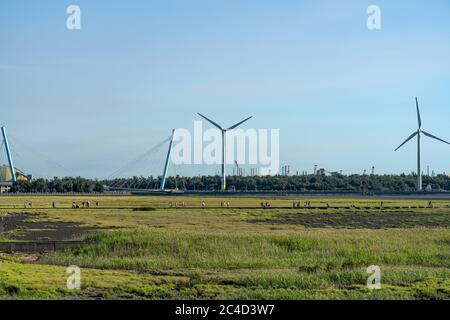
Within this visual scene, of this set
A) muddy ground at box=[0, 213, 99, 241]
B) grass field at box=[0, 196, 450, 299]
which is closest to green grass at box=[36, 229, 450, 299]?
grass field at box=[0, 196, 450, 299]

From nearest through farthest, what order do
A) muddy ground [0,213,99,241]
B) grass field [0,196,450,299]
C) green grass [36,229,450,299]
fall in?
1. grass field [0,196,450,299]
2. green grass [36,229,450,299]
3. muddy ground [0,213,99,241]

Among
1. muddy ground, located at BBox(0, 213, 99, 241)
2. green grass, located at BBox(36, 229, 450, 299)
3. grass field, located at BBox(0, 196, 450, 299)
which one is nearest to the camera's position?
grass field, located at BBox(0, 196, 450, 299)

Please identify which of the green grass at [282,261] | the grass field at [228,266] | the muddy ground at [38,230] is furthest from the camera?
the muddy ground at [38,230]

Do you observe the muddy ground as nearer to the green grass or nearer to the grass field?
the grass field

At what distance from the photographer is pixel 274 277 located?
92.2 ft

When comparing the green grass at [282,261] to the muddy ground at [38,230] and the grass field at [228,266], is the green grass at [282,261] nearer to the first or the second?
the grass field at [228,266]

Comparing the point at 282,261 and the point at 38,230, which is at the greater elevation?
the point at 38,230

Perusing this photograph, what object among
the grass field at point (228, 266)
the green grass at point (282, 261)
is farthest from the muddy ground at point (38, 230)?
the green grass at point (282, 261)

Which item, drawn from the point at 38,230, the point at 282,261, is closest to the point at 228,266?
the point at 282,261

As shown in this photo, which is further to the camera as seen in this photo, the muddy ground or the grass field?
the muddy ground

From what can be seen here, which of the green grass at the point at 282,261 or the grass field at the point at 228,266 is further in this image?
the green grass at the point at 282,261

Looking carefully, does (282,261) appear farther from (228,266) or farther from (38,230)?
(38,230)

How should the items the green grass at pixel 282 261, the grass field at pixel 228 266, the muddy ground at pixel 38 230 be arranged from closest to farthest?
the grass field at pixel 228 266
the green grass at pixel 282 261
the muddy ground at pixel 38 230
